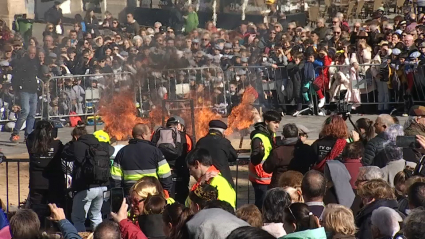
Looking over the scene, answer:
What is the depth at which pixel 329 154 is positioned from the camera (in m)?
10.6

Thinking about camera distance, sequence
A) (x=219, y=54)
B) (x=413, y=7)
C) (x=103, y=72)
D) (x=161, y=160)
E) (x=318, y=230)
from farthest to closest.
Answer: (x=413, y=7) < (x=219, y=54) < (x=103, y=72) < (x=161, y=160) < (x=318, y=230)

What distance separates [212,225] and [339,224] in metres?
2.14

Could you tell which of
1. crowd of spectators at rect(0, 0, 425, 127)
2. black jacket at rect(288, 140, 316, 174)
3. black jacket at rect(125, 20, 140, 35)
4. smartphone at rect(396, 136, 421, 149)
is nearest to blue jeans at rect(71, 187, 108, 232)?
black jacket at rect(288, 140, 316, 174)

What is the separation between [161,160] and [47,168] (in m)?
1.33

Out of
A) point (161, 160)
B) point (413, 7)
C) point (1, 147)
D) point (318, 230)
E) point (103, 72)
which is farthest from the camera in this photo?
point (413, 7)

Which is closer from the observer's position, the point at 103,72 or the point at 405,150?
the point at 405,150

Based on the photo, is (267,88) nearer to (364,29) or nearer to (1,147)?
(364,29)

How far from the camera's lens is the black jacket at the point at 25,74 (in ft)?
59.9

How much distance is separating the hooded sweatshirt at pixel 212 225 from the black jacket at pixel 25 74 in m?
12.8

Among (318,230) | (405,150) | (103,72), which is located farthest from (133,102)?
(318,230)

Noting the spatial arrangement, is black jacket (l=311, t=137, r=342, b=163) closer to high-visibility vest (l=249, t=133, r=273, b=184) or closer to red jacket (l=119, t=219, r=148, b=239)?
high-visibility vest (l=249, t=133, r=273, b=184)

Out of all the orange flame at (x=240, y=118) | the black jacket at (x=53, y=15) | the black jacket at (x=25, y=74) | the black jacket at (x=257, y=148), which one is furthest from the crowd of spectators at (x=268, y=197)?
the black jacket at (x=53, y=15)

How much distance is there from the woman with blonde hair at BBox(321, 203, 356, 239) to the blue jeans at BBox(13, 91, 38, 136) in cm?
1151

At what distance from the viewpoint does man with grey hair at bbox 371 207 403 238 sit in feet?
24.5
